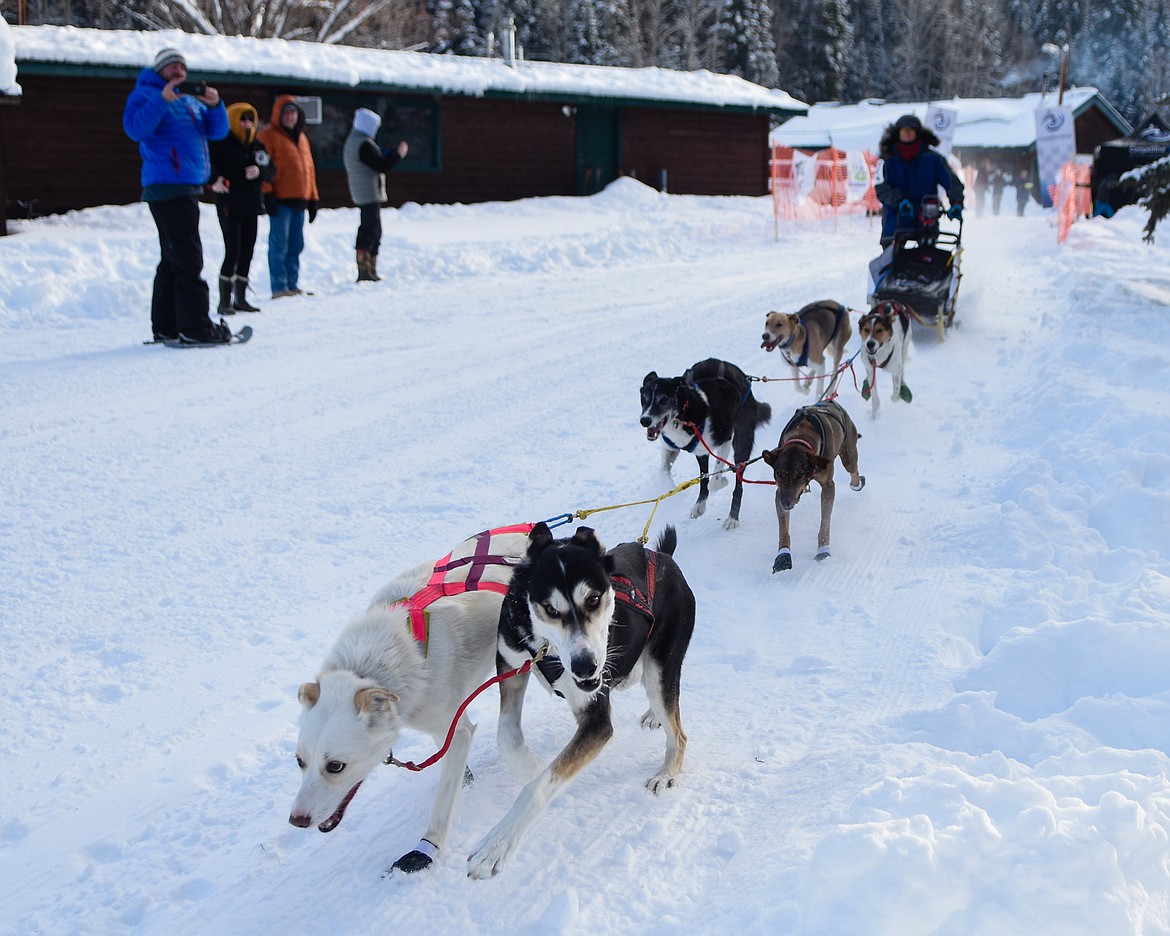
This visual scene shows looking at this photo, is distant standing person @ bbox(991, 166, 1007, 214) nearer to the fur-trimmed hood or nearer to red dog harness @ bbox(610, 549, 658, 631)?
the fur-trimmed hood

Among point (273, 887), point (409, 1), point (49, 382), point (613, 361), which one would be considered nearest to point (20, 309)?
point (49, 382)

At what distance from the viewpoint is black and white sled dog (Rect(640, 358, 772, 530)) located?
514 centimetres

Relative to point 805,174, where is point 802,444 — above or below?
below

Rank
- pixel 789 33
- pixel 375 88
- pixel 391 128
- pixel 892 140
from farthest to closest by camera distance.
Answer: pixel 789 33
pixel 391 128
pixel 375 88
pixel 892 140

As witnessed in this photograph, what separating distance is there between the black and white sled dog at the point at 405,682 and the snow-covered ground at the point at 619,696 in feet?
1.00

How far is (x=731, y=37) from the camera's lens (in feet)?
159

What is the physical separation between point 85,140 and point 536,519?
14.6m

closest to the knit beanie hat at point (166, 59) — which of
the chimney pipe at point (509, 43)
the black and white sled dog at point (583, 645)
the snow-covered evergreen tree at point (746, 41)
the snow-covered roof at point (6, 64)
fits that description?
the snow-covered roof at point (6, 64)

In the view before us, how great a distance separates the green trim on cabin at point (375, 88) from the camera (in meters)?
15.0

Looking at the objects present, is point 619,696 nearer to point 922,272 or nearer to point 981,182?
point 922,272

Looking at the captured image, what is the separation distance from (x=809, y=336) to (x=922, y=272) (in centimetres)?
238

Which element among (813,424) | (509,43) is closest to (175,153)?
(813,424)

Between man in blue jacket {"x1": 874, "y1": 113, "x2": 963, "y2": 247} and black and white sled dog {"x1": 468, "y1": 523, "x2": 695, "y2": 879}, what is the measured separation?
724 centimetres

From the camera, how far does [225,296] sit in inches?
370
